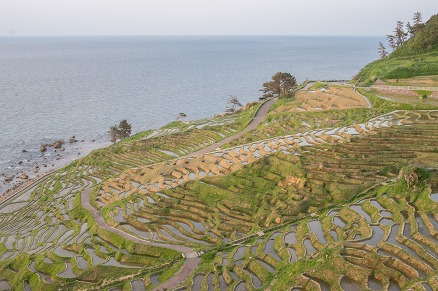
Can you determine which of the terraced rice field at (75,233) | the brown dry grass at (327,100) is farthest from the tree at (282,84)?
the terraced rice field at (75,233)

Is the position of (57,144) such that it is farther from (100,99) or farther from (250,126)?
(100,99)

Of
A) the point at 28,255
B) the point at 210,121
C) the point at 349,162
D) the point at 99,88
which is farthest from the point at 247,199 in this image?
the point at 99,88

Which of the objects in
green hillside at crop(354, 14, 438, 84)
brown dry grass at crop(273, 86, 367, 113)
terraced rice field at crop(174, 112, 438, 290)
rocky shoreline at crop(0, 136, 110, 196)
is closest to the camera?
terraced rice field at crop(174, 112, 438, 290)

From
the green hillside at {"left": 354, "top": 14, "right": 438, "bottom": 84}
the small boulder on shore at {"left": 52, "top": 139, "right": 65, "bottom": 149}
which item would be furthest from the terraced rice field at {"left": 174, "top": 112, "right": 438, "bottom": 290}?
the small boulder on shore at {"left": 52, "top": 139, "right": 65, "bottom": 149}

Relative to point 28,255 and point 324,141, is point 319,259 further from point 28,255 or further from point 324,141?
point 28,255

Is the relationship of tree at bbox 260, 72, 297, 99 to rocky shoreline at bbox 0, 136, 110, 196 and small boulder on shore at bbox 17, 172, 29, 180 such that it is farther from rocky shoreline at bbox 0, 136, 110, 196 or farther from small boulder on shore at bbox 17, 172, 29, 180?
small boulder on shore at bbox 17, 172, 29, 180

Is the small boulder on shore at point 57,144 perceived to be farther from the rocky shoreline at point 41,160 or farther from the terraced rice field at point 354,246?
Answer: the terraced rice field at point 354,246

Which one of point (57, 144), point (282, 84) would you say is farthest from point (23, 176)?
point (282, 84)
